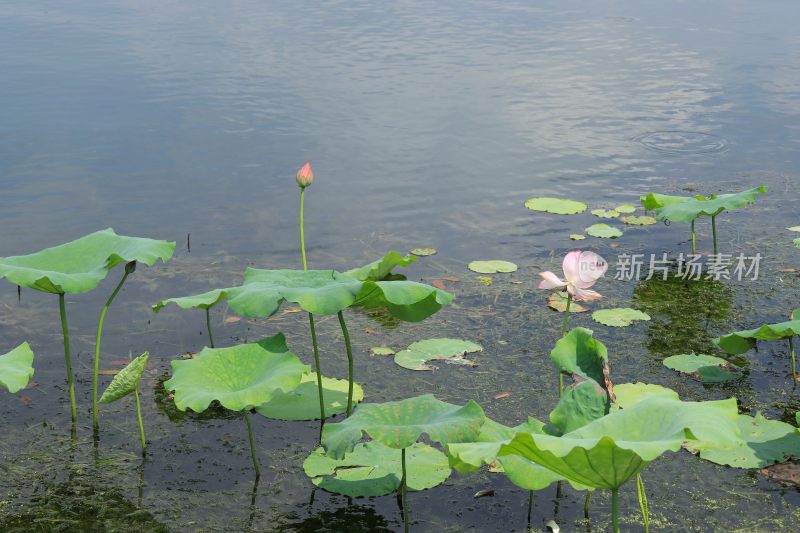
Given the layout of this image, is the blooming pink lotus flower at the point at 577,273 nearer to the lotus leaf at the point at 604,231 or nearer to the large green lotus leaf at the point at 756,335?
the large green lotus leaf at the point at 756,335

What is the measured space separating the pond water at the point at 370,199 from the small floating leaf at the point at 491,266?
9 cm

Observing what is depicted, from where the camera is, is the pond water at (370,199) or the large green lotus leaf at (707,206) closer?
the pond water at (370,199)

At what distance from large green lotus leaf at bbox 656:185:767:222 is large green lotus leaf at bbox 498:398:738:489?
2528mm

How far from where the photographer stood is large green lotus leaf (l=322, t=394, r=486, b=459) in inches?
100

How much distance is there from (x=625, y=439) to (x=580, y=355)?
0.76 metres

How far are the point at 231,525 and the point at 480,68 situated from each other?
843cm

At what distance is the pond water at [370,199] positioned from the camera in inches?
124

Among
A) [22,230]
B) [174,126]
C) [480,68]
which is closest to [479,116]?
[480,68]

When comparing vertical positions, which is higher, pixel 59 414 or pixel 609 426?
pixel 609 426

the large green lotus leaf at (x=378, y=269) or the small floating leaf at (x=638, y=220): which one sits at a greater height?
the large green lotus leaf at (x=378, y=269)

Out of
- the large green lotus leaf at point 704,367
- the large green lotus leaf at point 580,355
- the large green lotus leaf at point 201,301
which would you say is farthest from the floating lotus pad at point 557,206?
the large green lotus leaf at point 201,301

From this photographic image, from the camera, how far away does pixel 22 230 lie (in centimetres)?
576

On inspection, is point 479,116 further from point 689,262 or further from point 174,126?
point 689,262

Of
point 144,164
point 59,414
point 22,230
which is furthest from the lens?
point 144,164
